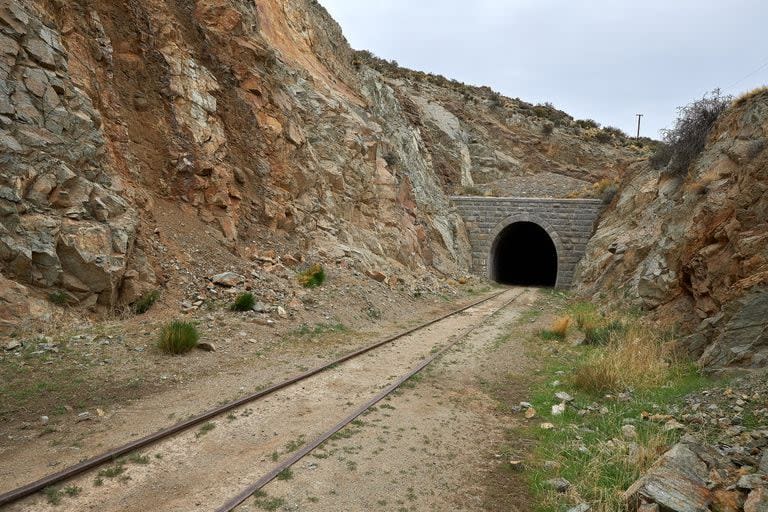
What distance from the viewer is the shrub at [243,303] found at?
1147 cm

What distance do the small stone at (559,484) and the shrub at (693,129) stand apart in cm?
1628

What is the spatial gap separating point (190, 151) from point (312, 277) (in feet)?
16.7

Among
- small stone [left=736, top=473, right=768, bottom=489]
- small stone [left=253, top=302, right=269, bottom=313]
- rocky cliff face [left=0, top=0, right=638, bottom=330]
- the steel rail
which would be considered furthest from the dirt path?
rocky cliff face [left=0, top=0, right=638, bottom=330]

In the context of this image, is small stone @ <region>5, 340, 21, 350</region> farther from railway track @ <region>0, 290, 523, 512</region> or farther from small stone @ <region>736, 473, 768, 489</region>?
small stone @ <region>736, 473, 768, 489</region>

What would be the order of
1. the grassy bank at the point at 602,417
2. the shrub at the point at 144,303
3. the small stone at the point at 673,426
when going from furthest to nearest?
1. the shrub at the point at 144,303
2. the small stone at the point at 673,426
3. the grassy bank at the point at 602,417

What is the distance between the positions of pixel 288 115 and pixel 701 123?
1489cm

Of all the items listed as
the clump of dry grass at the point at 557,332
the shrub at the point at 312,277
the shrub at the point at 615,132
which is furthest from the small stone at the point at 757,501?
the shrub at the point at 615,132

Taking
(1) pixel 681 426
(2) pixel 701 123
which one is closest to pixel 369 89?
(2) pixel 701 123

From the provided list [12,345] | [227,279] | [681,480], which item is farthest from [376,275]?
[681,480]

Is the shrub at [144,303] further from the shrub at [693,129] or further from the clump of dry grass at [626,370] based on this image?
the shrub at [693,129]

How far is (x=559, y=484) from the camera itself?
15.6ft

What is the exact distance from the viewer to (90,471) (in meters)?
4.73

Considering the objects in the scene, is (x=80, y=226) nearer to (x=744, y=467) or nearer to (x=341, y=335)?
(x=341, y=335)

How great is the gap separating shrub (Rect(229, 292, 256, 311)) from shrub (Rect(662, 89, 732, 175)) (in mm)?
16034
